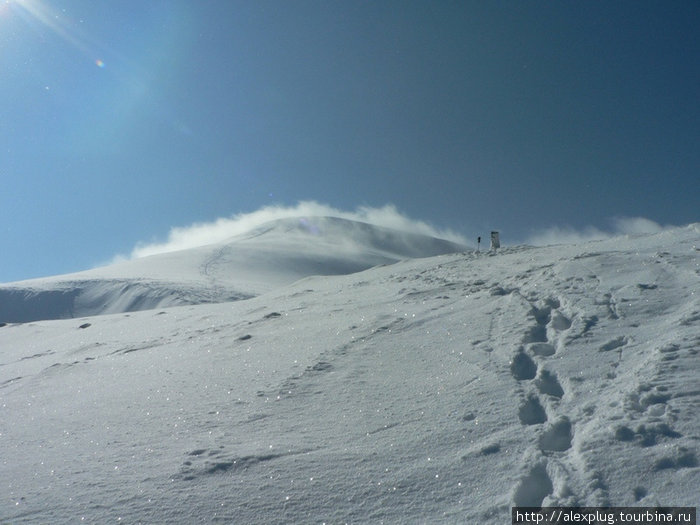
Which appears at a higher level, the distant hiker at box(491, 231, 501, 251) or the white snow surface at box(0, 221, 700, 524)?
the distant hiker at box(491, 231, 501, 251)

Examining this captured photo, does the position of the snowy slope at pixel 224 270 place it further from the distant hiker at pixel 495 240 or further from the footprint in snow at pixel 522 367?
the footprint in snow at pixel 522 367

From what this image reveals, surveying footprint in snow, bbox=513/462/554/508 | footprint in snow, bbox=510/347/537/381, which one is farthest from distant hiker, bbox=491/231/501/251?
footprint in snow, bbox=513/462/554/508

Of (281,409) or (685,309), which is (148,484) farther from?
(685,309)

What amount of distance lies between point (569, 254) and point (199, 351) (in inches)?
347

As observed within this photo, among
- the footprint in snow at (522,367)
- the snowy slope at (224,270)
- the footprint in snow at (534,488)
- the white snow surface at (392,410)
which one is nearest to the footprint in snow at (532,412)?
the white snow surface at (392,410)

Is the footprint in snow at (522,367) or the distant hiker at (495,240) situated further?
the distant hiker at (495,240)

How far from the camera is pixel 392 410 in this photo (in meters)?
5.39

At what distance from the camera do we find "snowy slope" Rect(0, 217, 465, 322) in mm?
34562

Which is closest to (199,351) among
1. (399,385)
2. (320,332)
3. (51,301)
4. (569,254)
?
(320,332)

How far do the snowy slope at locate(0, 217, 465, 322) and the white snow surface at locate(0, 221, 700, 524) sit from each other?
22.1 m

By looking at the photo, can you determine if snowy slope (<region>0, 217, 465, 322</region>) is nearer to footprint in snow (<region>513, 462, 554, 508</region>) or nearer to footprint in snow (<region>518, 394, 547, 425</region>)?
footprint in snow (<region>518, 394, 547, 425</region>)

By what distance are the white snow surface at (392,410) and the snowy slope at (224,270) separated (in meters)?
22.1

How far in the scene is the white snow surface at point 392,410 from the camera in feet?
12.9

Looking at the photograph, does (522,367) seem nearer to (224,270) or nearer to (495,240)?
(495,240)
